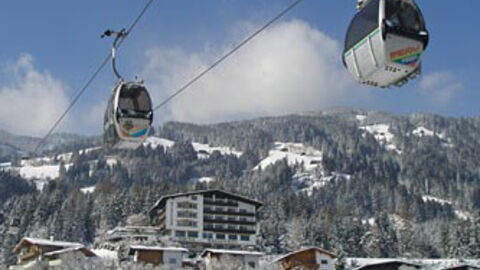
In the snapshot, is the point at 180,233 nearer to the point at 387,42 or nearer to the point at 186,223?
the point at 186,223

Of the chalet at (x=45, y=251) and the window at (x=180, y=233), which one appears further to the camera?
the window at (x=180, y=233)

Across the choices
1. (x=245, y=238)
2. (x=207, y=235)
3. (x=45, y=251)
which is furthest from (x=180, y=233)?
(x=45, y=251)

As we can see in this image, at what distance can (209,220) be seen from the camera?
91938 mm

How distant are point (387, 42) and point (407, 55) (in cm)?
33

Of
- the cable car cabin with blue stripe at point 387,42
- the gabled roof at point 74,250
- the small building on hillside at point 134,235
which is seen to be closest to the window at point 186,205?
the small building on hillside at point 134,235

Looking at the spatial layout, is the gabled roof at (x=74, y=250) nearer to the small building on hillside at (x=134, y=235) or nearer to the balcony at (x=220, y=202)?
the small building on hillside at (x=134, y=235)

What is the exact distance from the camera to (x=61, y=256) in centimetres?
6588

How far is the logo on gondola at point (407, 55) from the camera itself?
27.2ft

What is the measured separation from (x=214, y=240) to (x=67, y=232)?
Answer: 29.6 metres

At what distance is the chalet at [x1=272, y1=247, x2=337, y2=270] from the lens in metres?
76.9

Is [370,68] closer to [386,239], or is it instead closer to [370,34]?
[370,34]

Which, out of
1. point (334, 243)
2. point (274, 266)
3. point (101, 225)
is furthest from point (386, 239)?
point (101, 225)

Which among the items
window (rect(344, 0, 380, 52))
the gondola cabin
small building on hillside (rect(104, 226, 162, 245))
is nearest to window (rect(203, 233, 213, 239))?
small building on hillside (rect(104, 226, 162, 245))

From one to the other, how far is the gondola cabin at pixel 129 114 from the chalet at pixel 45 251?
5494 cm
